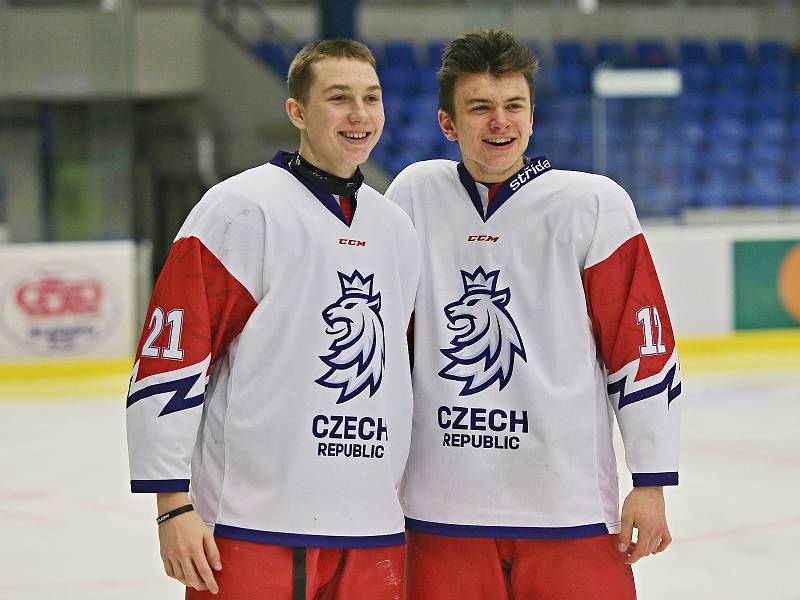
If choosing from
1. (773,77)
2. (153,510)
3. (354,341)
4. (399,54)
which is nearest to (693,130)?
(773,77)

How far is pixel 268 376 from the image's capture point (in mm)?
2029

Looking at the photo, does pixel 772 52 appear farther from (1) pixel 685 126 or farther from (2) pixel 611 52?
(2) pixel 611 52

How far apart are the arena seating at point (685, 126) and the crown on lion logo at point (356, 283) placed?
7.61 m

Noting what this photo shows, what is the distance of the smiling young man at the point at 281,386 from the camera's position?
78.0 inches

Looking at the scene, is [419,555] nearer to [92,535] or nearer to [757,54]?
[92,535]

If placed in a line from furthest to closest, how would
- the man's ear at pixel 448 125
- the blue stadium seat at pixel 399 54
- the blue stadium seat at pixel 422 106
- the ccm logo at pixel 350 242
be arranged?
the blue stadium seat at pixel 399 54, the blue stadium seat at pixel 422 106, the man's ear at pixel 448 125, the ccm logo at pixel 350 242

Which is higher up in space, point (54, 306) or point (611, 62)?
point (611, 62)

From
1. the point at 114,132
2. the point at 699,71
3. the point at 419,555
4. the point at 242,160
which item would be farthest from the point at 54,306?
the point at 419,555

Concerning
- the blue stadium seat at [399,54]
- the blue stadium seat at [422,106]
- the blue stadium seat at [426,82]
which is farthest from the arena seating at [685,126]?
the blue stadium seat at [399,54]

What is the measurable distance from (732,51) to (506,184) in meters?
10.0

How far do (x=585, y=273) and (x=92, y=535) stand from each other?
288 cm

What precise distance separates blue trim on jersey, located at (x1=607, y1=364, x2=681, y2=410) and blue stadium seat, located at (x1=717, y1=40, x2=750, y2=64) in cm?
990

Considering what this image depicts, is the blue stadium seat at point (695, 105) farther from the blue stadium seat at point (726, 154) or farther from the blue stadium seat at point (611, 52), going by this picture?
the blue stadium seat at point (611, 52)

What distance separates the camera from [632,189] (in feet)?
31.8
